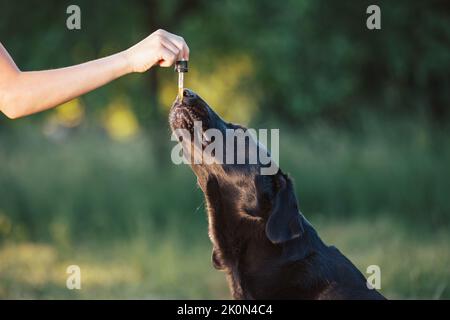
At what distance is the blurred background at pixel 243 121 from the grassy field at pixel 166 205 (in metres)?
0.03

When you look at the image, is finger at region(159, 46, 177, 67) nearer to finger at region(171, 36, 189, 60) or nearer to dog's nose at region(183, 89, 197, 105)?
finger at region(171, 36, 189, 60)

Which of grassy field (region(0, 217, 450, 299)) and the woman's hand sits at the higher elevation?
the woman's hand

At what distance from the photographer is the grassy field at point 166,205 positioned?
26.7 feet

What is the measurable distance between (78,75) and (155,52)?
15.4 inches

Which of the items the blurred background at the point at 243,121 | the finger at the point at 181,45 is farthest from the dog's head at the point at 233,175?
the blurred background at the point at 243,121

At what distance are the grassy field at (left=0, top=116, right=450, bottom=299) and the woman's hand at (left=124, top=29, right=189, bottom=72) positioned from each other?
14.3 ft

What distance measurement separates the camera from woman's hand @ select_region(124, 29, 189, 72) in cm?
329

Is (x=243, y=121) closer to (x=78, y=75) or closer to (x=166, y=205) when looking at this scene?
(x=166, y=205)

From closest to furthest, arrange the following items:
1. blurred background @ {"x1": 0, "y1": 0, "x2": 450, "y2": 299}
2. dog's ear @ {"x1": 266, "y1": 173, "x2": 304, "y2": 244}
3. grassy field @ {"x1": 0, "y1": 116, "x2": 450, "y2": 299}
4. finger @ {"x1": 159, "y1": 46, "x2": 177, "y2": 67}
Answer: finger @ {"x1": 159, "y1": 46, "x2": 177, "y2": 67}, dog's ear @ {"x1": 266, "y1": 173, "x2": 304, "y2": 244}, grassy field @ {"x1": 0, "y1": 116, "x2": 450, "y2": 299}, blurred background @ {"x1": 0, "y1": 0, "x2": 450, "y2": 299}

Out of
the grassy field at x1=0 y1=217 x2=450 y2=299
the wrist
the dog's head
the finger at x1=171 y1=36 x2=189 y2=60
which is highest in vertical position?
the finger at x1=171 y1=36 x2=189 y2=60

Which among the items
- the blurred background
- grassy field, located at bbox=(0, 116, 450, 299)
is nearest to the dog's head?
grassy field, located at bbox=(0, 116, 450, 299)

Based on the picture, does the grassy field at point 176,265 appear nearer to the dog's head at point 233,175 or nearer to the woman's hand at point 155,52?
the dog's head at point 233,175

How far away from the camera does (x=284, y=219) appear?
12.9 ft

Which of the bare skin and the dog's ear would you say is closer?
the bare skin
